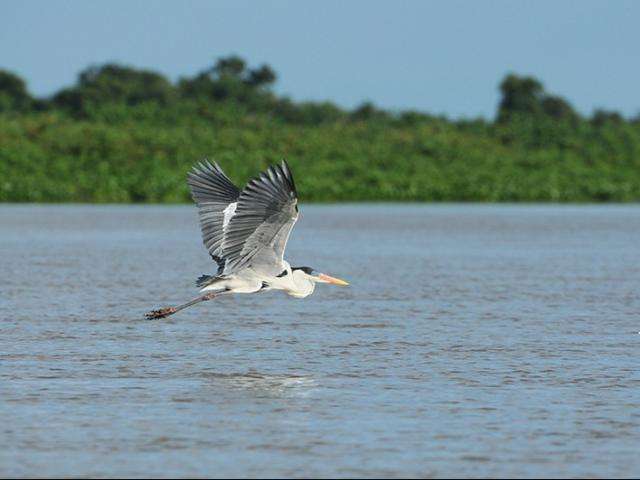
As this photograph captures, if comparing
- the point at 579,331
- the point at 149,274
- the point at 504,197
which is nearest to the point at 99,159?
the point at 504,197

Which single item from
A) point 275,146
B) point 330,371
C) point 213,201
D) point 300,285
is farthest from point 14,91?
point 330,371

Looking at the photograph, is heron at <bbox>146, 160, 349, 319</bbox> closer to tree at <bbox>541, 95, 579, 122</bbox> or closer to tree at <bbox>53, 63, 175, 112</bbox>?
tree at <bbox>53, 63, 175, 112</bbox>

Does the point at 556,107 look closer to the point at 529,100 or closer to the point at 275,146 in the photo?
the point at 529,100

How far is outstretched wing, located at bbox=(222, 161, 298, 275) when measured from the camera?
10.6 m

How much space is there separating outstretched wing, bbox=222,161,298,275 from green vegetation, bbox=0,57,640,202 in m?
32.7

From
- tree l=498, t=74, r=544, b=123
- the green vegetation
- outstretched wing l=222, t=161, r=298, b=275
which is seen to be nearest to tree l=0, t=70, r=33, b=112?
the green vegetation

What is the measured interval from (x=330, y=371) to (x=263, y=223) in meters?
1.15

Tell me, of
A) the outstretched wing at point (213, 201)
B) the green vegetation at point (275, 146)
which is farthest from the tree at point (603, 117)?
the outstretched wing at point (213, 201)

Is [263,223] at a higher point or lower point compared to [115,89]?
lower

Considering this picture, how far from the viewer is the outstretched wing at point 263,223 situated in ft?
34.7

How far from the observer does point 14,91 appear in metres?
66.1

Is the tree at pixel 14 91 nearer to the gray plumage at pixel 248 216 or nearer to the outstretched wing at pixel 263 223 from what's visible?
the gray plumage at pixel 248 216

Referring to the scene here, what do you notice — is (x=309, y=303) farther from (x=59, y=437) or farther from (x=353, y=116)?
(x=353, y=116)

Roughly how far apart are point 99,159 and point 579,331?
35964 mm
